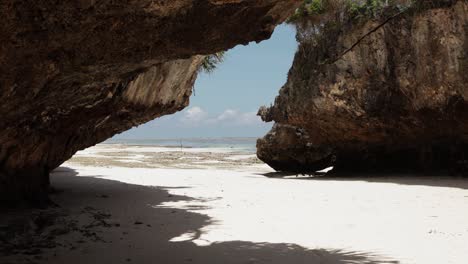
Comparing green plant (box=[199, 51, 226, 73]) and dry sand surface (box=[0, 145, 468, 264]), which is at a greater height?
green plant (box=[199, 51, 226, 73])

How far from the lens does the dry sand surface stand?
5566 mm

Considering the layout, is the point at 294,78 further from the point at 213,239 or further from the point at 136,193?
the point at 213,239

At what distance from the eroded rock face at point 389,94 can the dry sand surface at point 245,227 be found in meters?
4.72

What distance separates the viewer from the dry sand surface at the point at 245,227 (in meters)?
5.57

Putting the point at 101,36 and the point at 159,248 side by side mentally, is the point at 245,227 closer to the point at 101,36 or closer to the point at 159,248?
the point at 159,248

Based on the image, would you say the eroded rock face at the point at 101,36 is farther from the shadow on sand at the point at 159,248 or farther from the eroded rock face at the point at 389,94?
the eroded rock face at the point at 389,94

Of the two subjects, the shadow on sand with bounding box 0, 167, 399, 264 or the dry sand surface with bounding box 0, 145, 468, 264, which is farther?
the dry sand surface with bounding box 0, 145, 468, 264

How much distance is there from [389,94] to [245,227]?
11667mm

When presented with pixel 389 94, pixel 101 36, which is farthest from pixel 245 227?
pixel 389 94

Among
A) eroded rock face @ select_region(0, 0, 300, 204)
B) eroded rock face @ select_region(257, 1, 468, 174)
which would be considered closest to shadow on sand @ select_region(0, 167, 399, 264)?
eroded rock face @ select_region(0, 0, 300, 204)

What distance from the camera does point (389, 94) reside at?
1691 cm

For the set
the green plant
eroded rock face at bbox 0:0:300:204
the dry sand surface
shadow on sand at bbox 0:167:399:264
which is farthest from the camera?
the green plant

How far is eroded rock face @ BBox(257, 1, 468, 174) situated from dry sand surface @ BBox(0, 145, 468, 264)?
15.5 feet

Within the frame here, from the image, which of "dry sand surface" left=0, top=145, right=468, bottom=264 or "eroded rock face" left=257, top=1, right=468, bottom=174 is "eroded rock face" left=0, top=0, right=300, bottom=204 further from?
"eroded rock face" left=257, top=1, right=468, bottom=174
